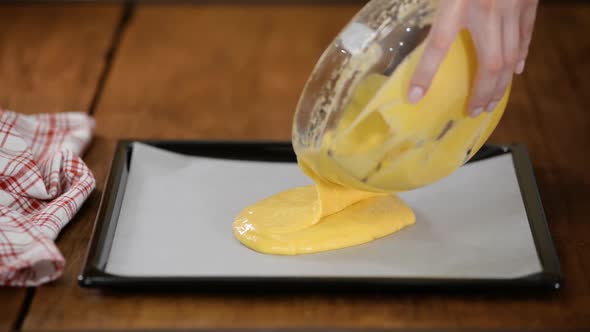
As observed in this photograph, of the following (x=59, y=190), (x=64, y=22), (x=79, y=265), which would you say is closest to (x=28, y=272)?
(x=79, y=265)

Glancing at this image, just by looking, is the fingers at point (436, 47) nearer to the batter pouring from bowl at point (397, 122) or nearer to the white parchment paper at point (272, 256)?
the batter pouring from bowl at point (397, 122)

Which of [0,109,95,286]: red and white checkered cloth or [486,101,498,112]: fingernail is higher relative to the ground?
[486,101,498,112]: fingernail

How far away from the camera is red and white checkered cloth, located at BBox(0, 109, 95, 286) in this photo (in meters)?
1.00

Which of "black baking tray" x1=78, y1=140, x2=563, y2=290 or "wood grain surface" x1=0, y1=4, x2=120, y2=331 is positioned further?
"wood grain surface" x1=0, y1=4, x2=120, y2=331

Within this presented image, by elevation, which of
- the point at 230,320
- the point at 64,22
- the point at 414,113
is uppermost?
the point at 414,113

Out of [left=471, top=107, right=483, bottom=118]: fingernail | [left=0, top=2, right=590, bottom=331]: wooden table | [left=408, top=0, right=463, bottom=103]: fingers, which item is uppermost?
[left=408, top=0, right=463, bottom=103]: fingers

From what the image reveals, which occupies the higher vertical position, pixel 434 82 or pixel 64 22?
pixel 434 82

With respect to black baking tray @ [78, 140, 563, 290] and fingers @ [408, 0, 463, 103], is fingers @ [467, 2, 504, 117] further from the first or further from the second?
black baking tray @ [78, 140, 563, 290]

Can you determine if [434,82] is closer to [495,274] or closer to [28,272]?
[495,274]

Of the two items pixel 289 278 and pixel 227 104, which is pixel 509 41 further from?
pixel 227 104

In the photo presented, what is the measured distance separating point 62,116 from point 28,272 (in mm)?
405

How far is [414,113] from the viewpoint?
3.16 feet

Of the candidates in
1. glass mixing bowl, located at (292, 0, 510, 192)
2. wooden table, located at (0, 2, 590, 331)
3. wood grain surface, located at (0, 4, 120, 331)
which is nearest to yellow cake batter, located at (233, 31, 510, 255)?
glass mixing bowl, located at (292, 0, 510, 192)

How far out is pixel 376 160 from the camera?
101cm
